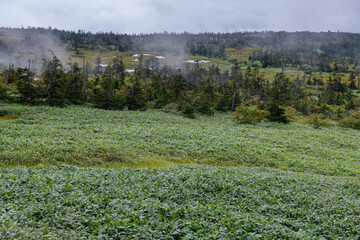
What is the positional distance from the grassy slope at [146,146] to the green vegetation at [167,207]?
5.71m

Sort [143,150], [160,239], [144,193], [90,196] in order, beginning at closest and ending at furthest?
[160,239] < [90,196] < [144,193] < [143,150]

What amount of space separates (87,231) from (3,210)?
338cm

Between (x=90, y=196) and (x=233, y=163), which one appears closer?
(x=90, y=196)

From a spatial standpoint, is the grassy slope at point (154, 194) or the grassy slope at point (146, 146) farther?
the grassy slope at point (146, 146)

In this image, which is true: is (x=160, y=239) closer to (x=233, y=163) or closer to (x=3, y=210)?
(x=3, y=210)

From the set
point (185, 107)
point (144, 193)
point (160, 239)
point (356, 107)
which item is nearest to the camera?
point (160, 239)

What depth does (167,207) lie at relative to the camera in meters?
10.8

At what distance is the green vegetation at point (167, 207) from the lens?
8656mm

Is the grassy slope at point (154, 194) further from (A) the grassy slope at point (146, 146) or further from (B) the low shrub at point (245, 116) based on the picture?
(B) the low shrub at point (245, 116)

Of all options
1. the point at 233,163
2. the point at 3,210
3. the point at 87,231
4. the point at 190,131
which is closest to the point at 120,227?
the point at 87,231

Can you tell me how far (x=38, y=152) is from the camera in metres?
20.9

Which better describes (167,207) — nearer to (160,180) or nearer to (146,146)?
(160,180)

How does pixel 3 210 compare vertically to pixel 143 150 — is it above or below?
above

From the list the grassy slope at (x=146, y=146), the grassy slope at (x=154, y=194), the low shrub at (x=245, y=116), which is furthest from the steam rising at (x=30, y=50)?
the grassy slope at (x=154, y=194)
